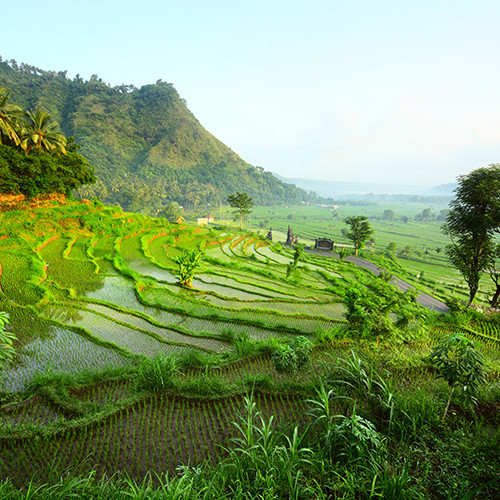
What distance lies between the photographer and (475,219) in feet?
41.2

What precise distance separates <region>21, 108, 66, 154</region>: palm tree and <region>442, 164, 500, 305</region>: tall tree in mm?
29212

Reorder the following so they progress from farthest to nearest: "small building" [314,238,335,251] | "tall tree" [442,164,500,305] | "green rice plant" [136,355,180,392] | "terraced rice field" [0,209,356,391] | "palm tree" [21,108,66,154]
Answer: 1. "small building" [314,238,335,251]
2. "palm tree" [21,108,66,154]
3. "tall tree" [442,164,500,305]
4. "terraced rice field" [0,209,356,391]
5. "green rice plant" [136,355,180,392]

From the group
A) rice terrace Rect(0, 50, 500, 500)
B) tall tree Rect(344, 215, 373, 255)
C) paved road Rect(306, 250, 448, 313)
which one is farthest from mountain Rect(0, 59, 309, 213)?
rice terrace Rect(0, 50, 500, 500)

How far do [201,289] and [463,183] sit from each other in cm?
1527

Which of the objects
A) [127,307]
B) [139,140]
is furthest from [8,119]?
[139,140]

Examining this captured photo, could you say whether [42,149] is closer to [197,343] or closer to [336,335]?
[197,343]

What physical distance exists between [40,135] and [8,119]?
242 centimetres

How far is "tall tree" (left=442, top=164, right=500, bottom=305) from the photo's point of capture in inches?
472

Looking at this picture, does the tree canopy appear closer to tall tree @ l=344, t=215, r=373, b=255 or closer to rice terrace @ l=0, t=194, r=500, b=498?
rice terrace @ l=0, t=194, r=500, b=498

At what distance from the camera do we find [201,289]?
12617 millimetres

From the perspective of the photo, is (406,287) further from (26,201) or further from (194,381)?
(26,201)

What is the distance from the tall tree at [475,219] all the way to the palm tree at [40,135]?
29212 millimetres

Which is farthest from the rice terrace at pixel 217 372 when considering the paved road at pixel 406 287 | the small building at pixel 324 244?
the small building at pixel 324 244

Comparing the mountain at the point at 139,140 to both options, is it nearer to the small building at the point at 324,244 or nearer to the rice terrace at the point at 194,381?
the small building at the point at 324,244
